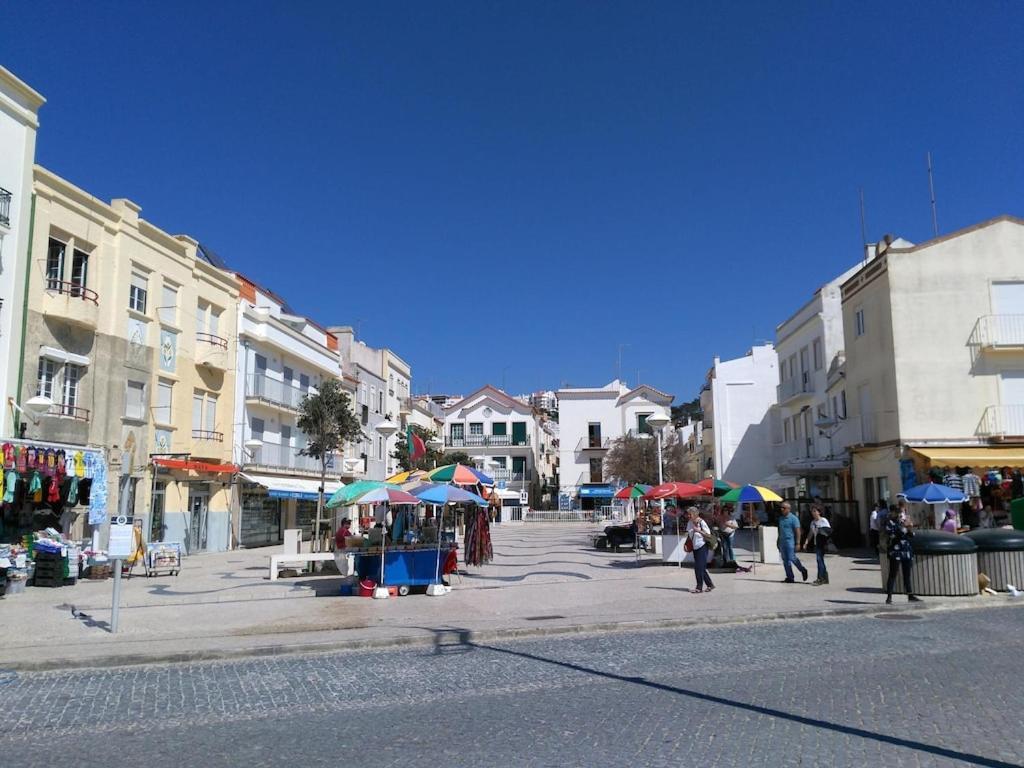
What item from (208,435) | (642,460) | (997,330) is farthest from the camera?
(642,460)

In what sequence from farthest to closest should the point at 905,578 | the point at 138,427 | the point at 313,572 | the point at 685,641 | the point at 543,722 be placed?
the point at 138,427, the point at 313,572, the point at 905,578, the point at 685,641, the point at 543,722

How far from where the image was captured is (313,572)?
20031 mm

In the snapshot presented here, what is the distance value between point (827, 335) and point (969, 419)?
31.6 ft

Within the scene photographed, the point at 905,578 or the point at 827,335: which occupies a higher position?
the point at 827,335

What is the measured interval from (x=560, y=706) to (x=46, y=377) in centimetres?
2094

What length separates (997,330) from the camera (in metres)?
25.1

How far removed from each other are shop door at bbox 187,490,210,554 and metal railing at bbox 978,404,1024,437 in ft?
86.8

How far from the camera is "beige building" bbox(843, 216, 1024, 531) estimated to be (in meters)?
24.9

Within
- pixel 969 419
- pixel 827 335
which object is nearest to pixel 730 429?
pixel 827 335

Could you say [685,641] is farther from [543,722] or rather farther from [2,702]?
[2,702]

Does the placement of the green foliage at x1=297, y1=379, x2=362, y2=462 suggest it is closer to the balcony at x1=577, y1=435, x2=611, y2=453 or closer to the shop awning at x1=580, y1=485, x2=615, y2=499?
the shop awning at x1=580, y1=485, x2=615, y2=499

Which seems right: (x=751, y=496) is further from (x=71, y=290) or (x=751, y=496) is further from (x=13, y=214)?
(x=13, y=214)

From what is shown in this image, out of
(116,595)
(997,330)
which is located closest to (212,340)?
(116,595)

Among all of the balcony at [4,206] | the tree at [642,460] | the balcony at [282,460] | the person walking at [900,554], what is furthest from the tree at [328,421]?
the tree at [642,460]
